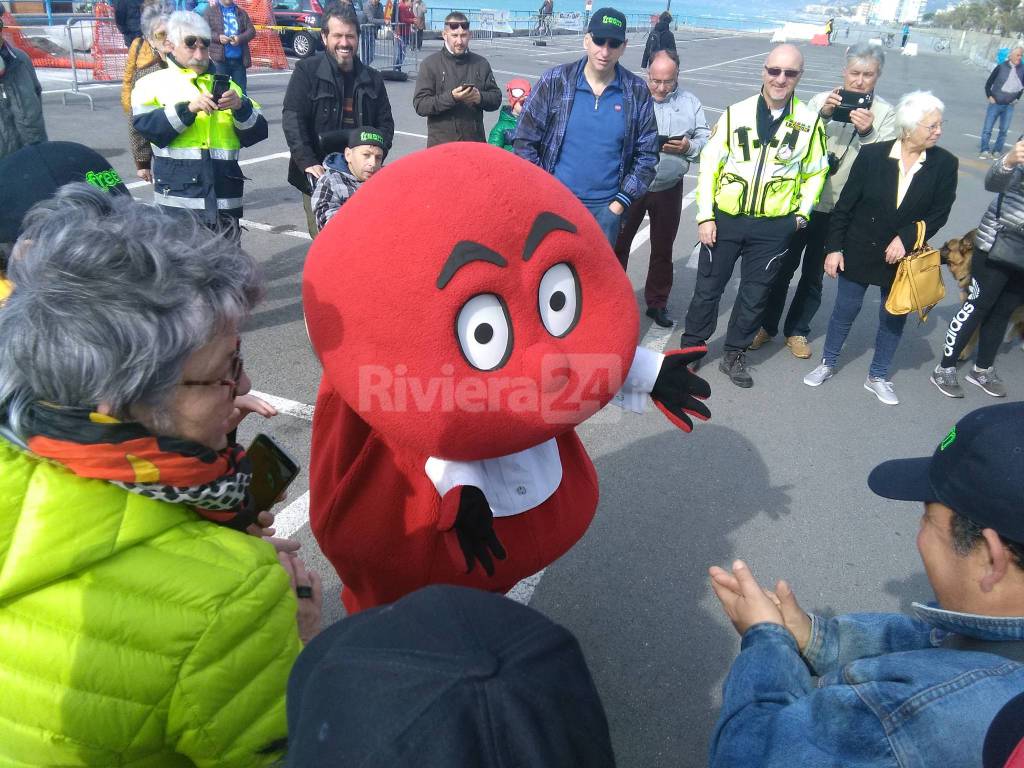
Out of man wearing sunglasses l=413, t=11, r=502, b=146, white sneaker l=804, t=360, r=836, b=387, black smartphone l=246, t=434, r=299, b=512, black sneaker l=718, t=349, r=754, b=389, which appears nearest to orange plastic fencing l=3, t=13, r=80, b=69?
man wearing sunglasses l=413, t=11, r=502, b=146

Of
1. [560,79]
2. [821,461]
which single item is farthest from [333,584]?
[560,79]

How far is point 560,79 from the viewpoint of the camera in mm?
4133

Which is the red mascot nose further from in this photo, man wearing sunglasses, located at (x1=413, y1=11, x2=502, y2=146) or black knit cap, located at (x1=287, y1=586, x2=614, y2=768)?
man wearing sunglasses, located at (x1=413, y1=11, x2=502, y2=146)

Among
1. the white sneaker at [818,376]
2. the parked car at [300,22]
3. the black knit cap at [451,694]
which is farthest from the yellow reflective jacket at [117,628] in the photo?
the parked car at [300,22]

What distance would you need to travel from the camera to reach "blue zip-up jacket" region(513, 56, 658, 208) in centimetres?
414

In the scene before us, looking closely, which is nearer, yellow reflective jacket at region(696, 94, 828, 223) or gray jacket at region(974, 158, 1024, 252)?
yellow reflective jacket at region(696, 94, 828, 223)

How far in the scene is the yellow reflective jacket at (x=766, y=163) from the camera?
3930 millimetres

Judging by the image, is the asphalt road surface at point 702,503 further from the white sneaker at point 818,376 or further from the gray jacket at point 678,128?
the gray jacket at point 678,128

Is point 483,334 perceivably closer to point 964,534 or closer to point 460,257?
point 460,257

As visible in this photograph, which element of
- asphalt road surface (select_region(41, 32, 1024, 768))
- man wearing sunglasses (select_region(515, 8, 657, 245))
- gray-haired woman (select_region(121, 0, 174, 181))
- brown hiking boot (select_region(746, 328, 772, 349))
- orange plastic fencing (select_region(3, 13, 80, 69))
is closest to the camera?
asphalt road surface (select_region(41, 32, 1024, 768))

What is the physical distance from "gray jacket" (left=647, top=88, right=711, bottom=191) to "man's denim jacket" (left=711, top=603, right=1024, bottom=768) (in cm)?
414

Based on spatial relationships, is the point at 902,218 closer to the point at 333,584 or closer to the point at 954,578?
the point at 954,578

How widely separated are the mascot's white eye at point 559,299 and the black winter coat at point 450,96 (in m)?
4.41

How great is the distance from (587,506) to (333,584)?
1276 millimetres
